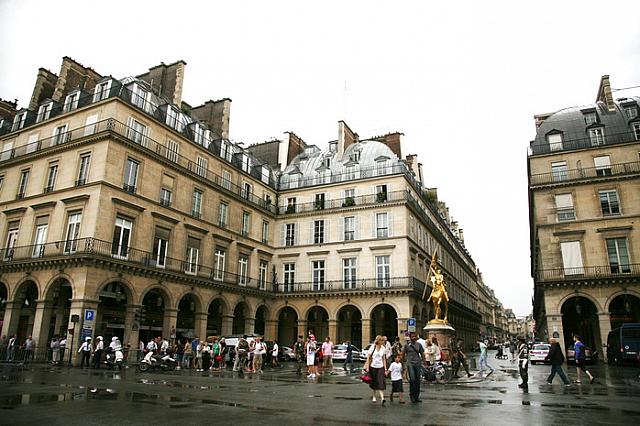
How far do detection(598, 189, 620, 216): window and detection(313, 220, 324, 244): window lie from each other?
21.9m

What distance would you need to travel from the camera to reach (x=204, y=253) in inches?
1284

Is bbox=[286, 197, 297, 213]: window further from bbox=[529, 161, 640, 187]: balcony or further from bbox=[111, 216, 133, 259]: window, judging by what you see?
bbox=[529, 161, 640, 187]: balcony

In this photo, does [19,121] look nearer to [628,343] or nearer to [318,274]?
[318,274]

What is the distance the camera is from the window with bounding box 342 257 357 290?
123 feet

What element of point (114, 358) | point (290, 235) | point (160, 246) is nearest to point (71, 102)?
point (160, 246)

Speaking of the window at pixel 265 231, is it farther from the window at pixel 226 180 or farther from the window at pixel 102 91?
the window at pixel 102 91

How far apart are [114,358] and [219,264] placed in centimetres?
1360

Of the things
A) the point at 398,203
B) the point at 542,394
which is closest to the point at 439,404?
the point at 542,394

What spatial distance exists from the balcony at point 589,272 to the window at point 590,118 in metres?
12.4

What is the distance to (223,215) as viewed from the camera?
35.4 m

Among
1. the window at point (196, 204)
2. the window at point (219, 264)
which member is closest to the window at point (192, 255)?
the window at point (196, 204)

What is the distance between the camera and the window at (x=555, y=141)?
122ft

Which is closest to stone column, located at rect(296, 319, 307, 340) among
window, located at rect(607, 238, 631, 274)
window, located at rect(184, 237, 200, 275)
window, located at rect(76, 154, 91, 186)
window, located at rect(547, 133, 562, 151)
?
window, located at rect(184, 237, 200, 275)

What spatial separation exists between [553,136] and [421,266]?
1556 centimetres
